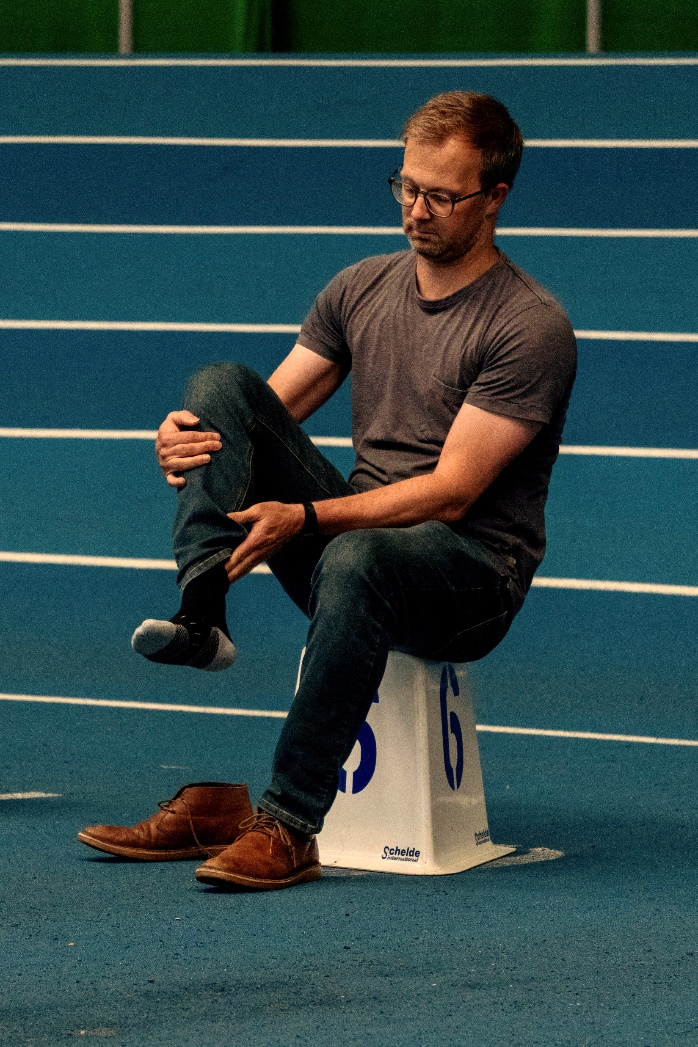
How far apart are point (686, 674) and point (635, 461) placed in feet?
1.59

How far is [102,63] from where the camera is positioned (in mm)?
4254

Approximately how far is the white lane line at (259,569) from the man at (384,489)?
1214mm

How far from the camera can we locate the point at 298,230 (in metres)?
3.73

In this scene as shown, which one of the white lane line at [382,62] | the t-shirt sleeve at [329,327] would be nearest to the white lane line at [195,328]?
the white lane line at [382,62]

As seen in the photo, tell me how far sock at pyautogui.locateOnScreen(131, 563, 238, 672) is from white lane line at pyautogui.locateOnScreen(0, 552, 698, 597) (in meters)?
1.37

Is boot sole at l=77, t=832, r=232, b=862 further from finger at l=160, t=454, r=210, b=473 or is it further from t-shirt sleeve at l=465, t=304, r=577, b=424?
t-shirt sleeve at l=465, t=304, r=577, b=424

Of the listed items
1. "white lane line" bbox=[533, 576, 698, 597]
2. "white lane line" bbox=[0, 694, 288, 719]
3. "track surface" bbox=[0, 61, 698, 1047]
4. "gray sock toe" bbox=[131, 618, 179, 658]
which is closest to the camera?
"track surface" bbox=[0, 61, 698, 1047]

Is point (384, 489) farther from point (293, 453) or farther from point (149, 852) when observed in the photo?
point (149, 852)

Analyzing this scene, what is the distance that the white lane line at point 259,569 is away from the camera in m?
3.06

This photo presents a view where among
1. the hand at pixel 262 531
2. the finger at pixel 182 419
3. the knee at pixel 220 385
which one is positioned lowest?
the hand at pixel 262 531

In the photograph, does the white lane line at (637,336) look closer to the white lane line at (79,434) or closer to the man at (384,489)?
the white lane line at (79,434)

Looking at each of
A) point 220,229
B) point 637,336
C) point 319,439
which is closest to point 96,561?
point 319,439

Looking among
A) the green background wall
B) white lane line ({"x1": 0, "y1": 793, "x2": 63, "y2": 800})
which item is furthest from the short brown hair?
the green background wall

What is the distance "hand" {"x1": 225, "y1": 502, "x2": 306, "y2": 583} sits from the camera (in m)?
1.70
